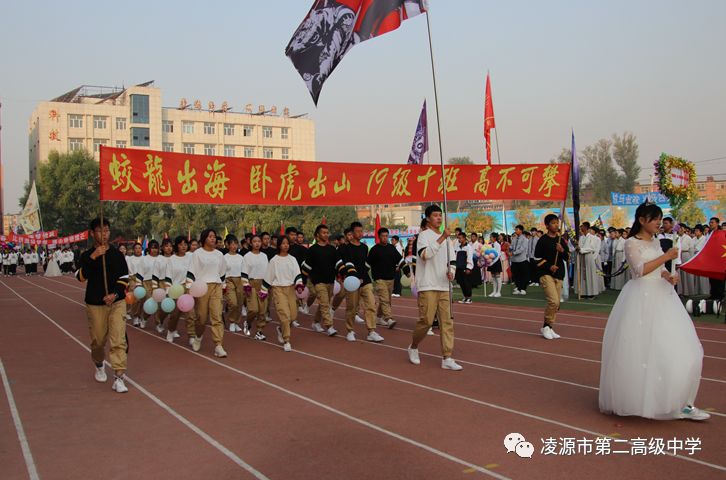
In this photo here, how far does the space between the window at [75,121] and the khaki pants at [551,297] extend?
7707 centimetres

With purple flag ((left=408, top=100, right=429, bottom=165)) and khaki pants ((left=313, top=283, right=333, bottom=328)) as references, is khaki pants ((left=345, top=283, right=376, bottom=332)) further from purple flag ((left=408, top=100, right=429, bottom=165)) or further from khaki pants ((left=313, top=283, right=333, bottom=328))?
purple flag ((left=408, top=100, right=429, bottom=165))

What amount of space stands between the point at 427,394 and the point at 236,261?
683 centimetres

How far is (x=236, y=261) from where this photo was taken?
13.3 m

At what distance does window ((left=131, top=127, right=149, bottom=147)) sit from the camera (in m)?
80.1

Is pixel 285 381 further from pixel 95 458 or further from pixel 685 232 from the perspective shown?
pixel 685 232

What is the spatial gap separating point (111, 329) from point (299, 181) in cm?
517

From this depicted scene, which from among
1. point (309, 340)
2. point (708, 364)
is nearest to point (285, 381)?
point (309, 340)

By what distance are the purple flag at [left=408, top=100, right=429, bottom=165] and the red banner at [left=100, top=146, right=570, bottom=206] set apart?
8861 millimetres

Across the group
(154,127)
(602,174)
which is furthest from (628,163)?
(154,127)

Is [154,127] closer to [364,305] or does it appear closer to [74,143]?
[74,143]

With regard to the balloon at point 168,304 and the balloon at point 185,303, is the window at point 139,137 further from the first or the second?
the balloon at point 185,303

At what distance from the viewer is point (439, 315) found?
9.02 metres

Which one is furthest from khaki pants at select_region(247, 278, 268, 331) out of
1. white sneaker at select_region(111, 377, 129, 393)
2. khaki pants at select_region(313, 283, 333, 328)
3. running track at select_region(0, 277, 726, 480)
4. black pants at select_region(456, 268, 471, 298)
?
black pants at select_region(456, 268, 471, 298)

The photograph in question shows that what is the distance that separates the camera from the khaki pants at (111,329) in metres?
7.89
